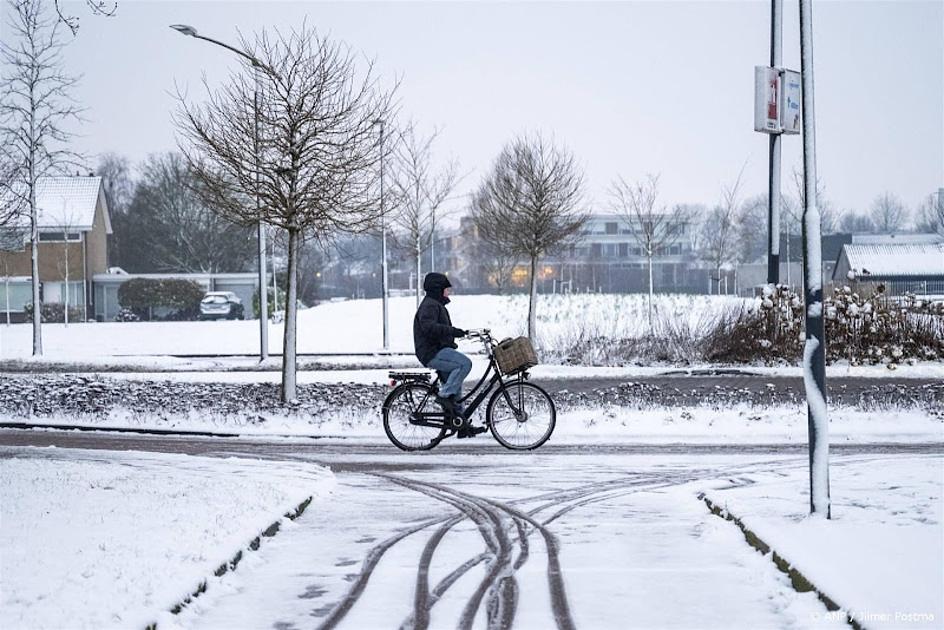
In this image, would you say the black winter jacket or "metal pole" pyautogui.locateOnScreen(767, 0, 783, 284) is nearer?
the black winter jacket

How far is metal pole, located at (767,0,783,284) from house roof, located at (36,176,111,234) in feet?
170

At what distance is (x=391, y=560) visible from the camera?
23.7 ft

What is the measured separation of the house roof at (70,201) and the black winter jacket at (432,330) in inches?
2139

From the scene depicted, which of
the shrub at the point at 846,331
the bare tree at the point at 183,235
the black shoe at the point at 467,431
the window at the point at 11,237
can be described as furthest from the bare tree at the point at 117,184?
the black shoe at the point at 467,431

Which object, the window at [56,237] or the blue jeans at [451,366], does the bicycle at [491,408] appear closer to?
the blue jeans at [451,366]

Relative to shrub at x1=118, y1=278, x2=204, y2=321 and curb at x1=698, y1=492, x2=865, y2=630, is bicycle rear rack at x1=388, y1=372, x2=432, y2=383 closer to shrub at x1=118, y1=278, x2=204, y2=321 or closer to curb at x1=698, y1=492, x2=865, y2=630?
curb at x1=698, y1=492, x2=865, y2=630

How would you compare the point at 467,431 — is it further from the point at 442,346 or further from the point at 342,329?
the point at 342,329

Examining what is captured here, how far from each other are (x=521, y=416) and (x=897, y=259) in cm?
4693

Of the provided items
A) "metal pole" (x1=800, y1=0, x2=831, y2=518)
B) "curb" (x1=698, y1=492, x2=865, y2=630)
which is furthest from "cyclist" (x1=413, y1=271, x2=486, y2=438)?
"metal pole" (x1=800, y1=0, x2=831, y2=518)

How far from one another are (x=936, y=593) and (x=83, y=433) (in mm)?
12771

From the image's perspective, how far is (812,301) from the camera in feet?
26.2

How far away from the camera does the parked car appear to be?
61.0 meters

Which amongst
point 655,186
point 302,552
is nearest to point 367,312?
point 655,186

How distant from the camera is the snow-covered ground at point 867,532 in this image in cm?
563
